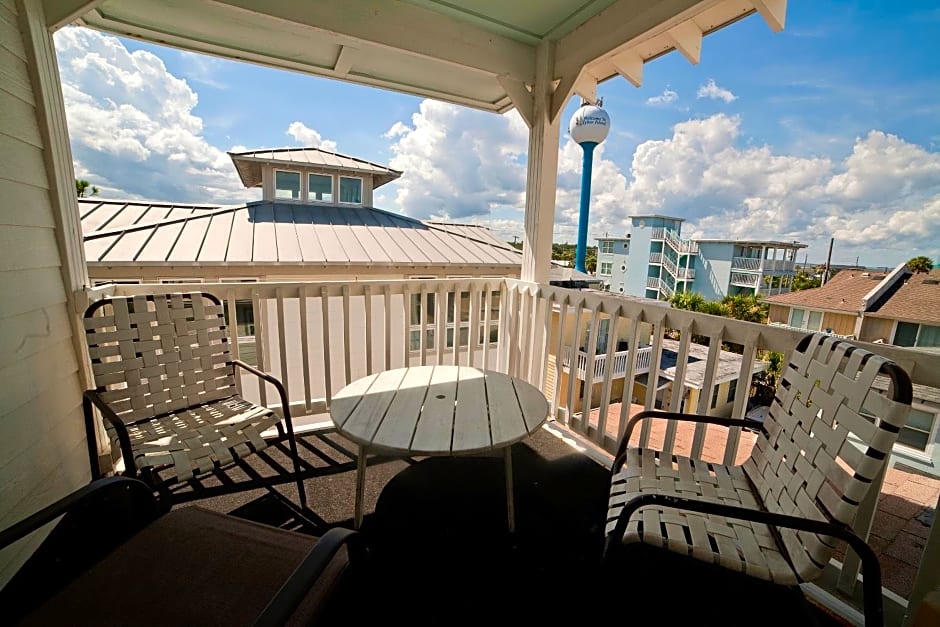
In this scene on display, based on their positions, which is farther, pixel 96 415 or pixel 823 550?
pixel 96 415

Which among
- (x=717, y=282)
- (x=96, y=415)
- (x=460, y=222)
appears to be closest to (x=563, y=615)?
(x=96, y=415)

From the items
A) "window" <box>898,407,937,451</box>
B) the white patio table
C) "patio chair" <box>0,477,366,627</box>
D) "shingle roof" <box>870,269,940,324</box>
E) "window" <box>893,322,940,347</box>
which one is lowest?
A: "patio chair" <box>0,477,366,627</box>

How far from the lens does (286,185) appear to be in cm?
812

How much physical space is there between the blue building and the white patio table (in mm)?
8685

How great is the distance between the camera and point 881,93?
5223 millimetres

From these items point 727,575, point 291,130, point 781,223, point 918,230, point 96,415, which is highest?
point 291,130

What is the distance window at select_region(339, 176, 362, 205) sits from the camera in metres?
8.36

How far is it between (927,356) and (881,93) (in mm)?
6652

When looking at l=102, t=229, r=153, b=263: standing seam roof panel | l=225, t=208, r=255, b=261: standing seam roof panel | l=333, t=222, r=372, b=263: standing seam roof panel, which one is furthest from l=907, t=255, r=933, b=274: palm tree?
l=102, t=229, r=153, b=263: standing seam roof panel

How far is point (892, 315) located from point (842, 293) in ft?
4.55

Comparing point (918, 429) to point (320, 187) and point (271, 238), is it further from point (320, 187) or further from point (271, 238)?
point (320, 187)

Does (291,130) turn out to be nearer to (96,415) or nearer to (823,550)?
(96,415)

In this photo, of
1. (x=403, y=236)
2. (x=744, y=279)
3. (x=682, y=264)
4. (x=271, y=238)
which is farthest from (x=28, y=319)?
(x=744, y=279)

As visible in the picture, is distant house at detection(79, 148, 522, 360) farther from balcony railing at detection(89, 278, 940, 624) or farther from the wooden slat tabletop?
the wooden slat tabletop
